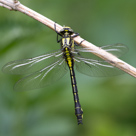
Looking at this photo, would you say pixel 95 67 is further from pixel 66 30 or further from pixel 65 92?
pixel 65 92

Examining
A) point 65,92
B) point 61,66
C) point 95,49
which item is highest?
point 95,49

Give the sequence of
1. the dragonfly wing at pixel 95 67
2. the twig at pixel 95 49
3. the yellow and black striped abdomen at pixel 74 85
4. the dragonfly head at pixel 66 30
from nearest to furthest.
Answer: the twig at pixel 95 49 < the dragonfly wing at pixel 95 67 < the dragonfly head at pixel 66 30 < the yellow and black striped abdomen at pixel 74 85

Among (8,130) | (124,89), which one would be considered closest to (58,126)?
(8,130)

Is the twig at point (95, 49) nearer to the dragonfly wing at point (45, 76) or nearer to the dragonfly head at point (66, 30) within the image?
the dragonfly head at point (66, 30)

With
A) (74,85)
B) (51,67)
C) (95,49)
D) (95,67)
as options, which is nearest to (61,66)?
(51,67)

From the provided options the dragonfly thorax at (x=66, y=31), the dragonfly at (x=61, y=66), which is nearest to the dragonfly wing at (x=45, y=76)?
the dragonfly at (x=61, y=66)

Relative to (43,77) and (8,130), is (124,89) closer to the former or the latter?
(43,77)
